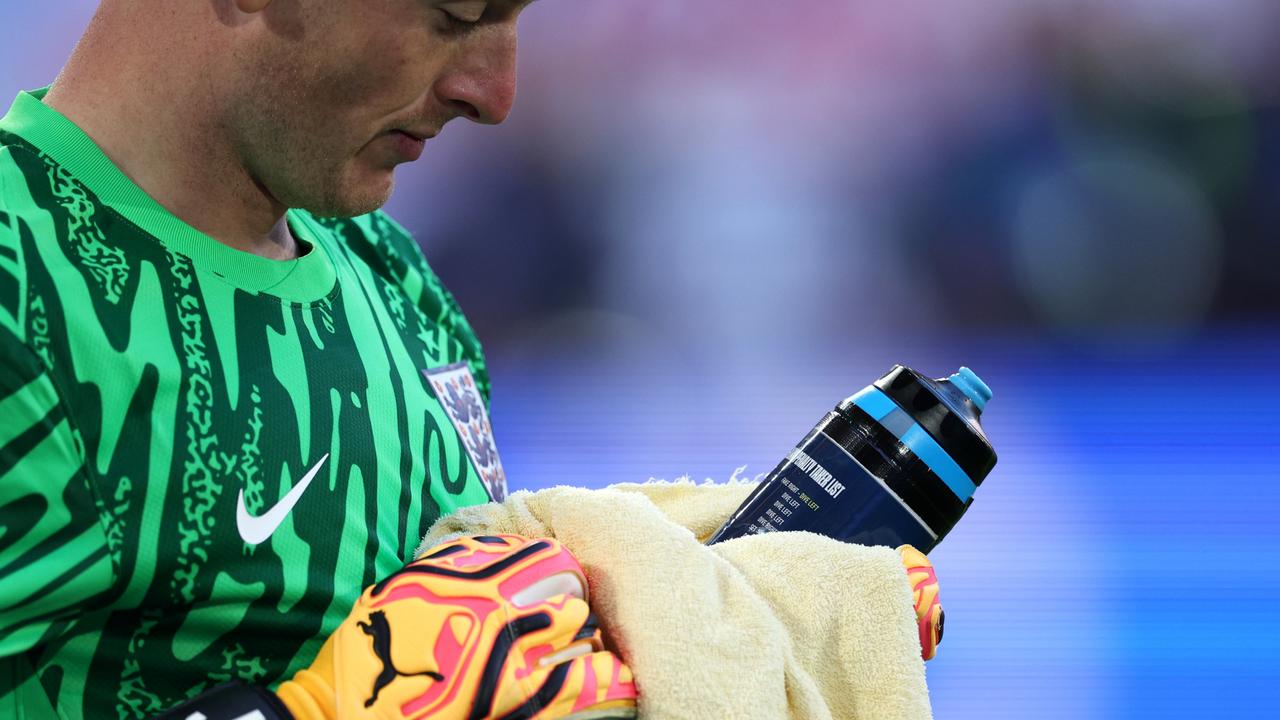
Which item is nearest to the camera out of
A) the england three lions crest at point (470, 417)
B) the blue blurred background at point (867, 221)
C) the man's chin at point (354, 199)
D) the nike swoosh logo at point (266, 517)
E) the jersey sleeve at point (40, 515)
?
the jersey sleeve at point (40, 515)

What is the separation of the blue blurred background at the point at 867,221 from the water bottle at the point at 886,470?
176 cm

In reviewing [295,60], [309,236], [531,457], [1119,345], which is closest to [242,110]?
[295,60]

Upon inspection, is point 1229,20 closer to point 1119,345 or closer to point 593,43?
point 1119,345

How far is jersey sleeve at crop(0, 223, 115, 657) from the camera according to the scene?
65 cm

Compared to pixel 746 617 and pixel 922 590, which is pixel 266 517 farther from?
pixel 922 590

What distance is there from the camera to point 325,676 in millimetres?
710

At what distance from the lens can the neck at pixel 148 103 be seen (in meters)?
0.83

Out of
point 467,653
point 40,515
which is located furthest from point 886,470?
point 40,515

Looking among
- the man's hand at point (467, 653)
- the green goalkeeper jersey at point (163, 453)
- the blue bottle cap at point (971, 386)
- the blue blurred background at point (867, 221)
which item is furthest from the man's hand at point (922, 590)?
the blue blurred background at point (867, 221)

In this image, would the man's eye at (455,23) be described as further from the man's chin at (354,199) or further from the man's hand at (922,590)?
the man's hand at (922,590)

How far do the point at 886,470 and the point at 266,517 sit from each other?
0.45 m

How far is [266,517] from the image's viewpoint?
80cm

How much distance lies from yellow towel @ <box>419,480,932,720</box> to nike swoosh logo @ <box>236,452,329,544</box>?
170 millimetres

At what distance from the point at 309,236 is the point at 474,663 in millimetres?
486
